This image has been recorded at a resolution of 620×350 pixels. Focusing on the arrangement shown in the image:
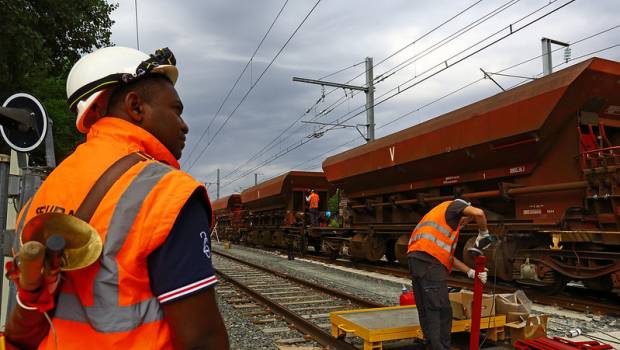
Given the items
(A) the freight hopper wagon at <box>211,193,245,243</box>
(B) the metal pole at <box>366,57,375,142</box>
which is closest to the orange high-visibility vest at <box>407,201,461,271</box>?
(B) the metal pole at <box>366,57,375,142</box>

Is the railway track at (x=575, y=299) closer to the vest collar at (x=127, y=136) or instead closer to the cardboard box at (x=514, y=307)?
the cardboard box at (x=514, y=307)

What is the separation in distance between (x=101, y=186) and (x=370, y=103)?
18.0 m

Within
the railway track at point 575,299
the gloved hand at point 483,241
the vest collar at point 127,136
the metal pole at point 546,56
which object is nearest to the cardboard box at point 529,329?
the railway track at point 575,299

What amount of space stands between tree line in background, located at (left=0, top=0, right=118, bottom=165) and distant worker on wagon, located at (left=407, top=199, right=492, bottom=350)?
839 centimetres

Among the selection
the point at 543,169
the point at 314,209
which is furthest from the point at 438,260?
the point at 314,209

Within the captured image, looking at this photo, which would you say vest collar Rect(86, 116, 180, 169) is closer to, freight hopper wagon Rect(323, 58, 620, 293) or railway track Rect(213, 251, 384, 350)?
railway track Rect(213, 251, 384, 350)

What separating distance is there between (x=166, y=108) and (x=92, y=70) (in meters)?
0.24

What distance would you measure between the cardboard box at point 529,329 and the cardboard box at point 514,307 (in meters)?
0.09

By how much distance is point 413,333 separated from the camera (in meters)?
4.81

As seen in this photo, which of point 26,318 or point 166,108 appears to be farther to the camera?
point 166,108

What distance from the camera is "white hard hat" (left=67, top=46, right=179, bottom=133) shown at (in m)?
1.36

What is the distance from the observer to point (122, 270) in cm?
109

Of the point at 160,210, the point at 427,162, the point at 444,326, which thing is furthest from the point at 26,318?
the point at 427,162

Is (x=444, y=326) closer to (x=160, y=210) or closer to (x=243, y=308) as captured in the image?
(x=160, y=210)
